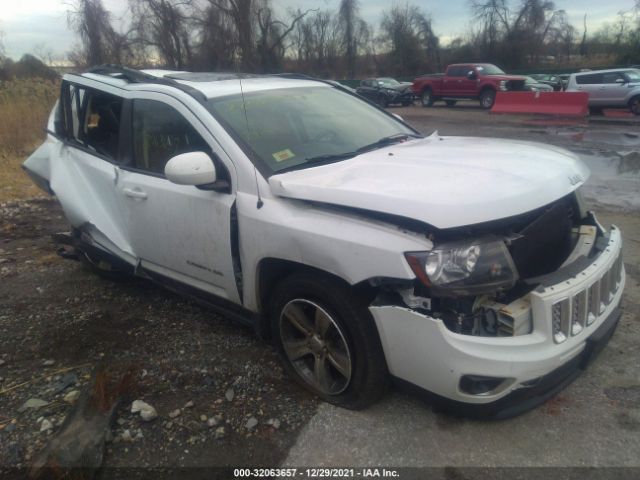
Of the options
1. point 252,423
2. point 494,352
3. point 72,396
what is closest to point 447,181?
point 494,352

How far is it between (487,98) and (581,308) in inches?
837

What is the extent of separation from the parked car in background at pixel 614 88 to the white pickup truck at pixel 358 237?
1708cm

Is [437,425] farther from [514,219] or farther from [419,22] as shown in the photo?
[419,22]

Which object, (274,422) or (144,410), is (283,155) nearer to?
(274,422)

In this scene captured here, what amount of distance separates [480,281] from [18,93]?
15249 mm

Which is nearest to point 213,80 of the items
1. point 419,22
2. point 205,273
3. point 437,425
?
point 205,273

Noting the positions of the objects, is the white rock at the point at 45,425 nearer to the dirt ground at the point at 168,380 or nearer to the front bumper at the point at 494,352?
the dirt ground at the point at 168,380

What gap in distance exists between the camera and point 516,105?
19.1 meters

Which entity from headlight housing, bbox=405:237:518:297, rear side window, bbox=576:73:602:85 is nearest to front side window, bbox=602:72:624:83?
rear side window, bbox=576:73:602:85

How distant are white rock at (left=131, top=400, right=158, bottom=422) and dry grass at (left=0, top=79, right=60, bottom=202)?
6.67m

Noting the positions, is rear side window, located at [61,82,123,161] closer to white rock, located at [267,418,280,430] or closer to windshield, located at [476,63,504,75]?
white rock, located at [267,418,280,430]

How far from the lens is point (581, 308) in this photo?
2.43m

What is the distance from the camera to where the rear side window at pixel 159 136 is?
10.7 ft

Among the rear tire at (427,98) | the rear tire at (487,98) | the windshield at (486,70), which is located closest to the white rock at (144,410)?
the rear tire at (487,98)
